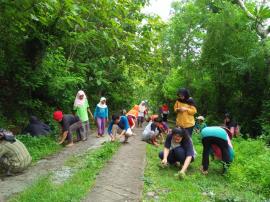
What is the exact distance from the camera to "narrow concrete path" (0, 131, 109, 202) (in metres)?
6.60

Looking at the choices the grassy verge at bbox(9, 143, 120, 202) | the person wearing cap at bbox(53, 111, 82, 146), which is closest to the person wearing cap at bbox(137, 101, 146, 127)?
the person wearing cap at bbox(53, 111, 82, 146)

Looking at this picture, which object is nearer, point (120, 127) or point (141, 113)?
point (120, 127)

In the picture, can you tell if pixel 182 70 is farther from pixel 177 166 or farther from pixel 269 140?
pixel 177 166

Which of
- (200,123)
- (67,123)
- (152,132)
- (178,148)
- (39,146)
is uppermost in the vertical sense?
(67,123)

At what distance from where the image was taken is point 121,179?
22.4 feet

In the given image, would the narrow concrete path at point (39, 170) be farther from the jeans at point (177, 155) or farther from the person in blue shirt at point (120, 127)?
the jeans at point (177, 155)

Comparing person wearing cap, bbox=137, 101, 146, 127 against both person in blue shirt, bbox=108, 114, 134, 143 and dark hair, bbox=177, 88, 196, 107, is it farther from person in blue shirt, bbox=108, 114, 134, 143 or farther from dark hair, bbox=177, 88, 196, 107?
dark hair, bbox=177, 88, 196, 107

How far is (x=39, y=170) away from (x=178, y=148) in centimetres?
310

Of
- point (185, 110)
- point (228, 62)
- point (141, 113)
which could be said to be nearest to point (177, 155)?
point (185, 110)

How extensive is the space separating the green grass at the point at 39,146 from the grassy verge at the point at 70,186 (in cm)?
136

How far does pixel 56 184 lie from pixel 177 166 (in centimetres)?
287

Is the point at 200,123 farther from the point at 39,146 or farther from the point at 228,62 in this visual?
the point at 39,146

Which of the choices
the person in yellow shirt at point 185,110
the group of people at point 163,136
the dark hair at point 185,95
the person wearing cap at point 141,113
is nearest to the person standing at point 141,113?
the person wearing cap at point 141,113

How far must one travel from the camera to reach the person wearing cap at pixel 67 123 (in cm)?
1120
